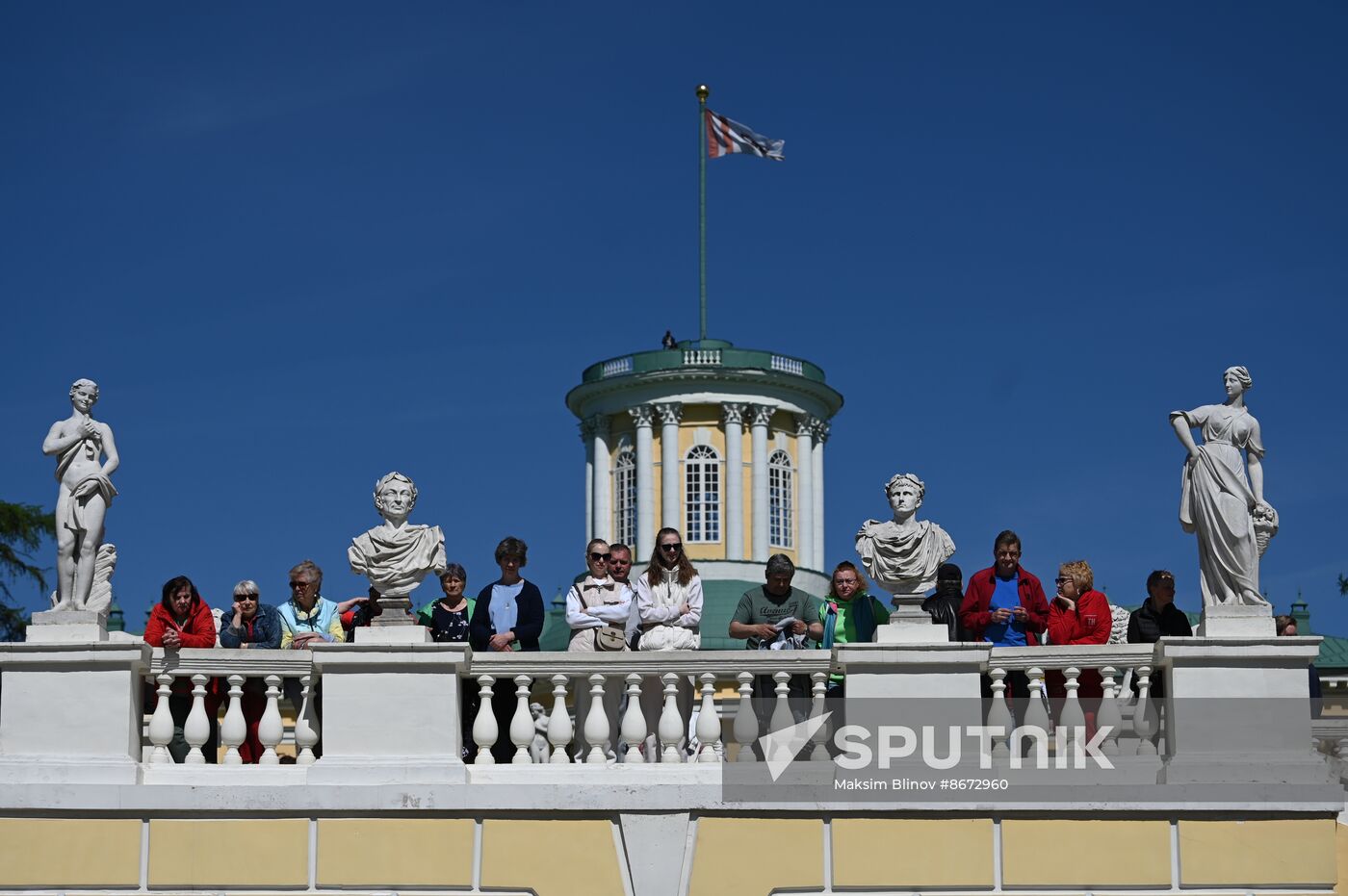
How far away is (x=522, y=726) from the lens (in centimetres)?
1310

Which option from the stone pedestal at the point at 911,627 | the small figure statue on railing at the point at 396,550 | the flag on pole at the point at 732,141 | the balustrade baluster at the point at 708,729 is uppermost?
the flag on pole at the point at 732,141

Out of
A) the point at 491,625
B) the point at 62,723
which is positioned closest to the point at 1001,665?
the point at 491,625

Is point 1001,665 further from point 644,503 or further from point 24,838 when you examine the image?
point 644,503

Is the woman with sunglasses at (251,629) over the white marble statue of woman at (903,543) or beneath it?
beneath

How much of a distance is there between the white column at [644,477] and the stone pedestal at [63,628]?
47559mm

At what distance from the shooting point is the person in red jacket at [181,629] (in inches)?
541

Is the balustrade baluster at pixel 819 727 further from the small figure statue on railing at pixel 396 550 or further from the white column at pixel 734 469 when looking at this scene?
the white column at pixel 734 469

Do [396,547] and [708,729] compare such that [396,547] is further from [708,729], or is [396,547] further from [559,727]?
[708,729]

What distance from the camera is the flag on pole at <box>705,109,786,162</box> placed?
58406mm

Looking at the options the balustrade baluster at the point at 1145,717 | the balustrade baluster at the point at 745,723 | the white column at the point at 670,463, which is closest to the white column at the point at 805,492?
the white column at the point at 670,463

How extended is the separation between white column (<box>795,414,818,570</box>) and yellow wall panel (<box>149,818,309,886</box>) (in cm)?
4908

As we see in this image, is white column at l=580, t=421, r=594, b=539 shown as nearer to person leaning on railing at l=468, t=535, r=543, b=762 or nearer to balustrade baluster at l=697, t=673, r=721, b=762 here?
person leaning on railing at l=468, t=535, r=543, b=762

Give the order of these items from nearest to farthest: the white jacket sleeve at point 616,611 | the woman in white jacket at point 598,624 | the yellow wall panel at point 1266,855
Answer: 1. the yellow wall panel at point 1266,855
2. the woman in white jacket at point 598,624
3. the white jacket sleeve at point 616,611

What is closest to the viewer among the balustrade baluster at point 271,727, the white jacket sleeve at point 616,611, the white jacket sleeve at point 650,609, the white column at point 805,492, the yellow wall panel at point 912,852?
the yellow wall panel at point 912,852
